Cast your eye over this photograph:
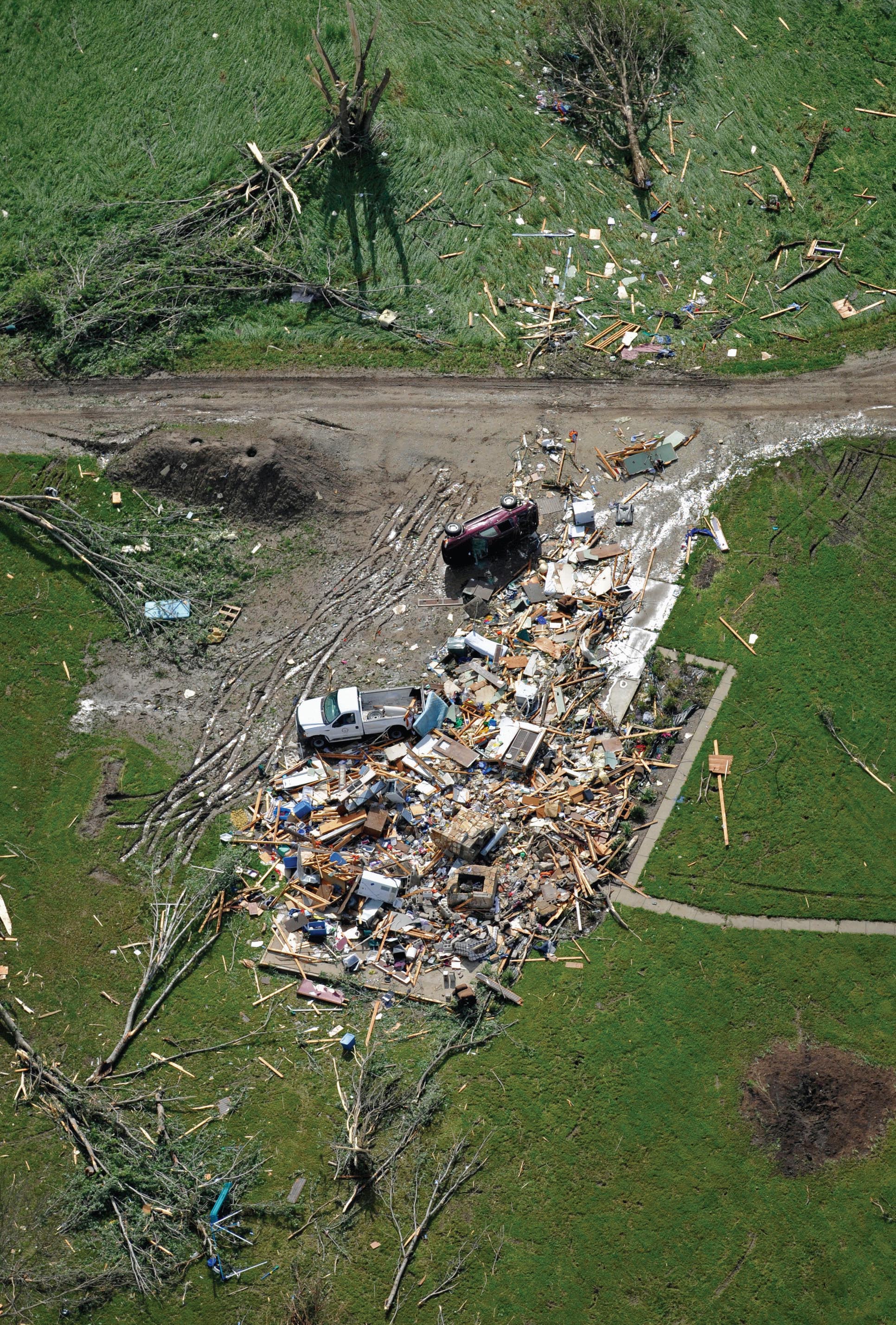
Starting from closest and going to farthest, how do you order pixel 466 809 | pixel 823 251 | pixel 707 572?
pixel 466 809, pixel 707 572, pixel 823 251

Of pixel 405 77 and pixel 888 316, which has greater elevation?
pixel 405 77

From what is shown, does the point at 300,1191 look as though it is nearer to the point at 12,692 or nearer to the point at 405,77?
the point at 12,692

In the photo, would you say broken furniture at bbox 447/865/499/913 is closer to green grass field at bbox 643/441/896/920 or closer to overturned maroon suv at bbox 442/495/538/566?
green grass field at bbox 643/441/896/920

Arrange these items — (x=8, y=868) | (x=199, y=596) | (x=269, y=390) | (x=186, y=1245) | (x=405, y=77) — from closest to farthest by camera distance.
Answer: (x=186, y=1245)
(x=8, y=868)
(x=199, y=596)
(x=269, y=390)
(x=405, y=77)

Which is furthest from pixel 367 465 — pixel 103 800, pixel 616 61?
pixel 616 61

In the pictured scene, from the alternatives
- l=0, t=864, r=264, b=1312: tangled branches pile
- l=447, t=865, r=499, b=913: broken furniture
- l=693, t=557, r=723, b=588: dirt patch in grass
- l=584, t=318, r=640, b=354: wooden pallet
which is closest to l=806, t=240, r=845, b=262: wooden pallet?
l=584, t=318, r=640, b=354: wooden pallet

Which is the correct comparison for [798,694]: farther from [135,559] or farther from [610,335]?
[135,559]

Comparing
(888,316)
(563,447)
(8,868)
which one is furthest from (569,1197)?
(888,316)
